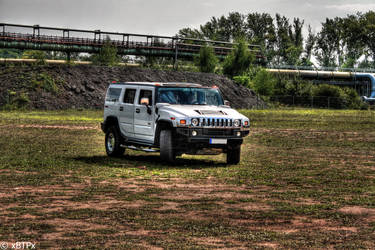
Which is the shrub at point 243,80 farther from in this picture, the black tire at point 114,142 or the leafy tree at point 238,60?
the black tire at point 114,142

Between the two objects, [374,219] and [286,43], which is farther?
[286,43]

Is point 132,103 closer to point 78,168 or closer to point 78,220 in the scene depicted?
point 78,168

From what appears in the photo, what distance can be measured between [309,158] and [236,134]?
341 centimetres

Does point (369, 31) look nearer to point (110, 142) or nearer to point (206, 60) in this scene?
point (206, 60)

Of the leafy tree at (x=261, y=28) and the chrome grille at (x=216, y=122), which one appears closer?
the chrome grille at (x=216, y=122)

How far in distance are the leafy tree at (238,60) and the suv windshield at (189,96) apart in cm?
7970

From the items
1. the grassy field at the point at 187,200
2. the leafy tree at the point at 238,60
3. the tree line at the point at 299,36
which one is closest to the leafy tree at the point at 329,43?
the tree line at the point at 299,36

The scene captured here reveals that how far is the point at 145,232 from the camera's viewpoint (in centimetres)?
848

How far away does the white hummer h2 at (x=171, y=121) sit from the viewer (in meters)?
15.9

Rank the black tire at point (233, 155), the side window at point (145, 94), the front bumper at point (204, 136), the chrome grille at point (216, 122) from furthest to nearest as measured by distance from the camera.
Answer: the side window at point (145, 94), the black tire at point (233, 155), the chrome grille at point (216, 122), the front bumper at point (204, 136)

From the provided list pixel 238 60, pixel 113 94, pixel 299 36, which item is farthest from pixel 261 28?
pixel 113 94

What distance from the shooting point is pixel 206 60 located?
95938 millimetres

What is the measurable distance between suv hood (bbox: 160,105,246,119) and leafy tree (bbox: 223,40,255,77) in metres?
80.6

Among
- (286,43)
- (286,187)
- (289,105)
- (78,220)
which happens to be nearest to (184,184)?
(286,187)
